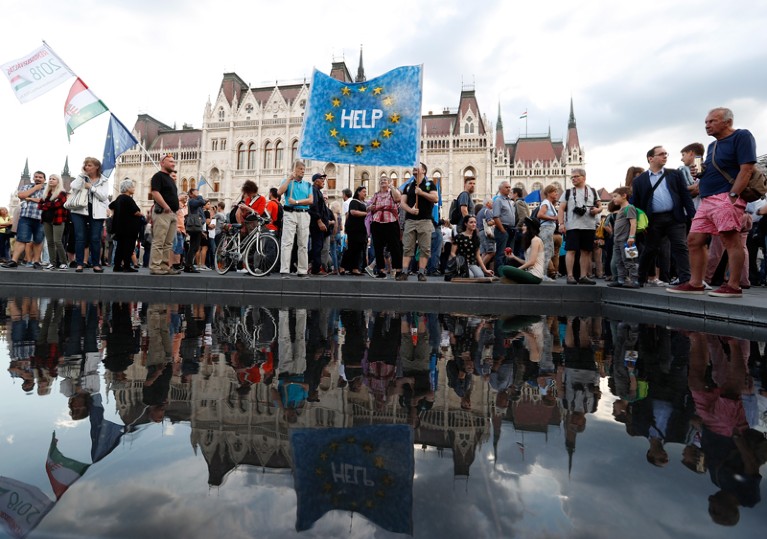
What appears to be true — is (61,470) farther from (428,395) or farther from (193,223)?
(193,223)

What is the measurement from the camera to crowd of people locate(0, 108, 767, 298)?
456cm

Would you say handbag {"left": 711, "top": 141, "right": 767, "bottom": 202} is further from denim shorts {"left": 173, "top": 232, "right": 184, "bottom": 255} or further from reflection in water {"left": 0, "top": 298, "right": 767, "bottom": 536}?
denim shorts {"left": 173, "top": 232, "right": 184, "bottom": 255}

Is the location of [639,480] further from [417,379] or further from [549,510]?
[417,379]

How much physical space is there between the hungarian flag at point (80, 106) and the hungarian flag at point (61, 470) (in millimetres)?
9404

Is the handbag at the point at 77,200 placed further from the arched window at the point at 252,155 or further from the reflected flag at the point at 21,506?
the arched window at the point at 252,155

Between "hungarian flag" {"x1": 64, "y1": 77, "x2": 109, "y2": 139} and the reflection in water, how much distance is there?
7.04 meters

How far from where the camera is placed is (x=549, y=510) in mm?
975

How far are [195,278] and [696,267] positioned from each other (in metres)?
6.06

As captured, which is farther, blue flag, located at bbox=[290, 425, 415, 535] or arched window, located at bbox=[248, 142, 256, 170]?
arched window, located at bbox=[248, 142, 256, 170]

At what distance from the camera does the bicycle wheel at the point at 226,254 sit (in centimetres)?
716

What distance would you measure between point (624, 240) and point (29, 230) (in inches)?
381

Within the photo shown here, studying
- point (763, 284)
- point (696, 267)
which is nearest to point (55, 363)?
point (696, 267)

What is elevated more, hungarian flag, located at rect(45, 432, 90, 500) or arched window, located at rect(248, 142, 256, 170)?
arched window, located at rect(248, 142, 256, 170)

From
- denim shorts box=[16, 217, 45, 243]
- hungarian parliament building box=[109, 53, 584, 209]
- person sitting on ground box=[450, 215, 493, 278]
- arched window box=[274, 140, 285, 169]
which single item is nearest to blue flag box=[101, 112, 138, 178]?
denim shorts box=[16, 217, 45, 243]
